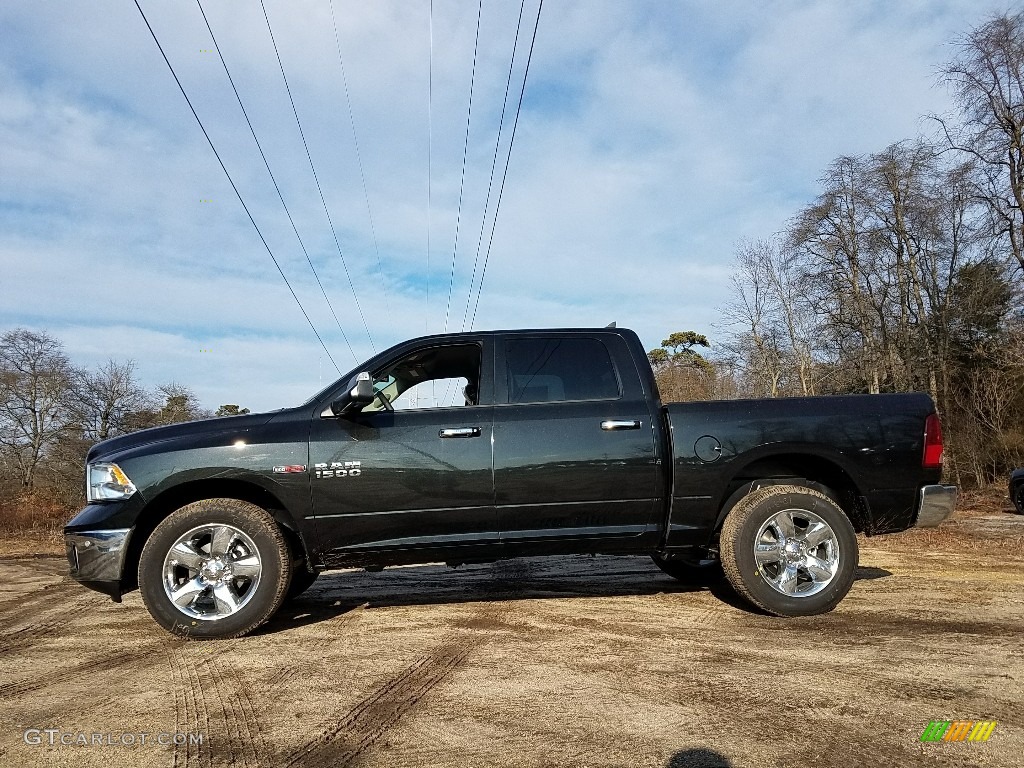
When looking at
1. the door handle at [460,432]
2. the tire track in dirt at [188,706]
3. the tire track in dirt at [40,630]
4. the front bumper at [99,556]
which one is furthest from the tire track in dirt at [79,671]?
the door handle at [460,432]

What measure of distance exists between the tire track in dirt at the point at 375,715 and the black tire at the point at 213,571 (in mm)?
1246

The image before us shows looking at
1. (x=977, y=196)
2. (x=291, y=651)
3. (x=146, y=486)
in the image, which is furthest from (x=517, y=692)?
(x=977, y=196)

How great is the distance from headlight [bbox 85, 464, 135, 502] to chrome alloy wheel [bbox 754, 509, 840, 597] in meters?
4.12

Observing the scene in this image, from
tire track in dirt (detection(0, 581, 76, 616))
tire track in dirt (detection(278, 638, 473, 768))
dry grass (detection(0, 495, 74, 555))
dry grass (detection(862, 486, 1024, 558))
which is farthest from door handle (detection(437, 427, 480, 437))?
dry grass (detection(0, 495, 74, 555))

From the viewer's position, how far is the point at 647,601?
485 cm

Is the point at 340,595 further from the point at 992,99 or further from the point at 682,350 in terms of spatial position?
the point at 682,350

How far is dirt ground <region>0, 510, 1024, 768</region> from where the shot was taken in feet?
8.07

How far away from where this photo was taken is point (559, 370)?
15.4 ft

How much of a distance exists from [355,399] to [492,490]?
1.09 metres

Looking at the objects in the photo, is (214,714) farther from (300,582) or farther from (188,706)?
(300,582)

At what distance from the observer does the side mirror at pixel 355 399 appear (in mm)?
4219

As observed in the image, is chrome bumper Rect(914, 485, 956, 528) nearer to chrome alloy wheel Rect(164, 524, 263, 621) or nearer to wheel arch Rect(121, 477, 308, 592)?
wheel arch Rect(121, 477, 308, 592)

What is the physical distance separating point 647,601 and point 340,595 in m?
2.59

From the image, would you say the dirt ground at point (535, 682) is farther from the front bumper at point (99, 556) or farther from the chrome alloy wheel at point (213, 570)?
the front bumper at point (99, 556)
